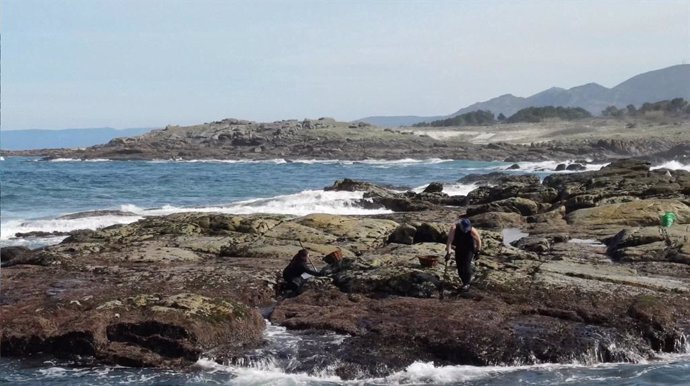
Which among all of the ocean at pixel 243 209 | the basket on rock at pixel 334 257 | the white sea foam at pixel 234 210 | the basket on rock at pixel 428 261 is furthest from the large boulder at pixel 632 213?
the white sea foam at pixel 234 210

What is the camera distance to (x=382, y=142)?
114 metres

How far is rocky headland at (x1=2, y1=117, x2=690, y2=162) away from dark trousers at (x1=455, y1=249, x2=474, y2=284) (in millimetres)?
70407

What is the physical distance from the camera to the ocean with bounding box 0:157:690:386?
1154 centimetres

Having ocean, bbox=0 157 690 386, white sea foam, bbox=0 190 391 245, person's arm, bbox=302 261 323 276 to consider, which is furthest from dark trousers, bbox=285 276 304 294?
white sea foam, bbox=0 190 391 245

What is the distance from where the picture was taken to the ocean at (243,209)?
11539mm

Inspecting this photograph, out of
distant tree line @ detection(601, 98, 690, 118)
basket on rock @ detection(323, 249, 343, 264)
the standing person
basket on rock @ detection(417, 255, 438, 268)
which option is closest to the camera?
the standing person

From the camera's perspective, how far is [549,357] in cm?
1227

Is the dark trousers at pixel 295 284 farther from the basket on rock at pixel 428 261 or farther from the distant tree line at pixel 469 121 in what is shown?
the distant tree line at pixel 469 121

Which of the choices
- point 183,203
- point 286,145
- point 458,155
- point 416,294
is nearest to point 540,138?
point 458,155

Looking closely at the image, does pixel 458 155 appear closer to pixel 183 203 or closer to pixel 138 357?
pixel 183 203

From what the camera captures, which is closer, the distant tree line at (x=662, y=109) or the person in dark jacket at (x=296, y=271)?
the person in dark jacket at (x=296, y=271)

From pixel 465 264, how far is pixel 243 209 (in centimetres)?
2399

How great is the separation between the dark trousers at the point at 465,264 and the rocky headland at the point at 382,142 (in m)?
70.4

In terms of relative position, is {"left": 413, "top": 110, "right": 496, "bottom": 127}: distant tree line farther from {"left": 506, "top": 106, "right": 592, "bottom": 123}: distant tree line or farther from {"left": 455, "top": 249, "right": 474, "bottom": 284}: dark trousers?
{"left": 455, "top": 249, "right": 474, "bottom": 284}: dark trousers
